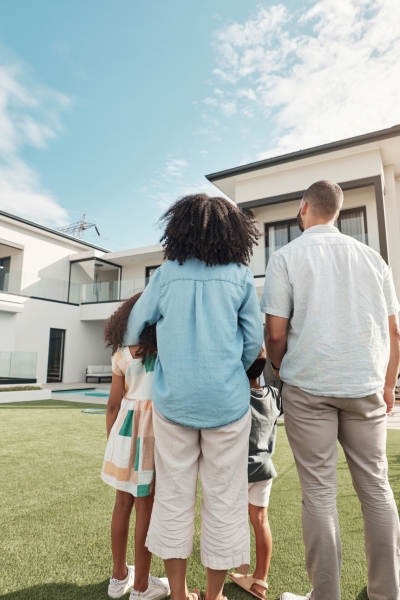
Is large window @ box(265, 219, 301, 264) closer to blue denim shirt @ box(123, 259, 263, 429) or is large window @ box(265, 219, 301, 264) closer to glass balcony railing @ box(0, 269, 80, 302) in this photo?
glass balcony railing @ box(0, 269, 80, 302)

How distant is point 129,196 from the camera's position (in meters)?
18.8

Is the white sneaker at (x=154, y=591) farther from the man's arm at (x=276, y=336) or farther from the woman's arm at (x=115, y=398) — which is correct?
the man's arm at (x=276, y=336)

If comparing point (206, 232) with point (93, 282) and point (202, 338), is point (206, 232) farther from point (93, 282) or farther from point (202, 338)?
point (93, 282)

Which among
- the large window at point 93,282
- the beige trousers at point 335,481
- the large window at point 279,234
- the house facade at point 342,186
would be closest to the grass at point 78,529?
the beige trousers at point 335,481

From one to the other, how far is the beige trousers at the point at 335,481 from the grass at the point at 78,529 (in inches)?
16.2

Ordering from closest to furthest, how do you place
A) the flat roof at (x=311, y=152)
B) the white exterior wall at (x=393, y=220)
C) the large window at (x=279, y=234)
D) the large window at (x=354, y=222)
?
the flat roof at (x=311, y=152), the white exterior wall at (x=393, y=220), the large window at (x=354, y=222), the large window at (x=279, y=234)

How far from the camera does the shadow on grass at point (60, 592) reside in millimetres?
1602

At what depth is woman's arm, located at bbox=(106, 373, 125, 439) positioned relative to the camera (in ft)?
5.94

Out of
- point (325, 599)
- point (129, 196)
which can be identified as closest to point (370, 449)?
point (325, 599)

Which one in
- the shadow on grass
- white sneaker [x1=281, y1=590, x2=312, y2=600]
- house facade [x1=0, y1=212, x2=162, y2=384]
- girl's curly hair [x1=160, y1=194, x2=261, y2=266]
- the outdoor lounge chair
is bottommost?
the shadow on grass

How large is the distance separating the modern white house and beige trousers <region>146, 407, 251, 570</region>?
10228 mm

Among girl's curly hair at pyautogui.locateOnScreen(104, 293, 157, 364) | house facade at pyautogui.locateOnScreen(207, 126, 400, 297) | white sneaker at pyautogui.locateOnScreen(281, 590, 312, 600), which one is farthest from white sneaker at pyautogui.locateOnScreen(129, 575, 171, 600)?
house facade at pyautogui.locateOnScreen(207, 126, 400, 297)

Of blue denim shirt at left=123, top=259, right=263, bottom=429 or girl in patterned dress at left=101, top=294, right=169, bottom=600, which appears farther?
girl in patterned dress at left=101, top=294, right=169, bottom=600

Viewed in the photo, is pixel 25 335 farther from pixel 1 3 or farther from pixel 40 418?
pixel 1 3
